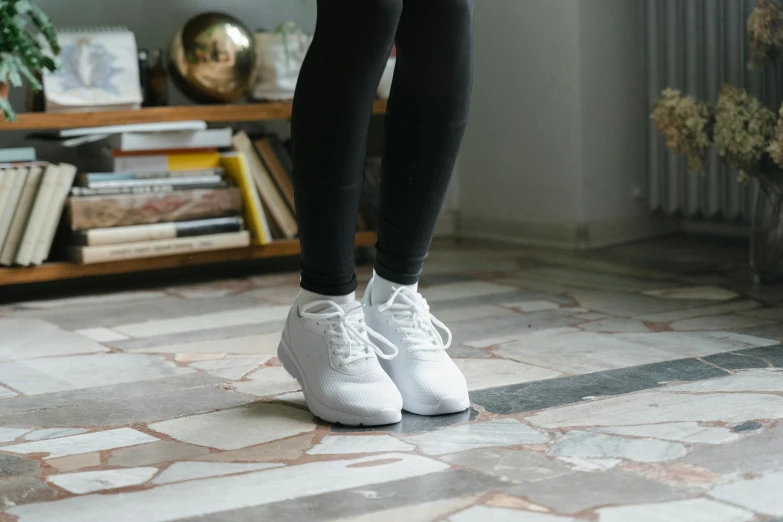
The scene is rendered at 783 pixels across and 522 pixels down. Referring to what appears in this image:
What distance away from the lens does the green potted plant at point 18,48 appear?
2145mm

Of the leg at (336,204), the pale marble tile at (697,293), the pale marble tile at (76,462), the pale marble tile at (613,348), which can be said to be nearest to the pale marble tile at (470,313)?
the pale marble tile at (613,348)

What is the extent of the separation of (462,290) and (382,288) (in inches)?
37.4

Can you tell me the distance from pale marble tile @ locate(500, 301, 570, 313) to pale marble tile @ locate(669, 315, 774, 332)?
26 cm

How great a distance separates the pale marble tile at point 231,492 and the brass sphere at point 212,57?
1.54 m

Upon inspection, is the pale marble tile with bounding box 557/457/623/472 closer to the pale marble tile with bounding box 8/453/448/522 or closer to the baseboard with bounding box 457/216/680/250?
the pale marble tile with bounding box 8/453/448/522

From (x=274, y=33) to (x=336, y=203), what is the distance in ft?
4.77

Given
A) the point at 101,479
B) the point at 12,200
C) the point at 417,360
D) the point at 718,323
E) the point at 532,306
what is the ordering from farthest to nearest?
the point at 12,200 → the point at 532,306 → the point at 718,323 → the point at 417,360 → the point at 101,479

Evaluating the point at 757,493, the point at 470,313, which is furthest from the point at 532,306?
the point at 757,493

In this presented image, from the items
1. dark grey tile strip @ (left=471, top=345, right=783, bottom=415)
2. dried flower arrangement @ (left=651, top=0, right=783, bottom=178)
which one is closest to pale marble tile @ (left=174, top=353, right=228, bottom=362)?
dark grey tile strip @ (left=471, top=345, right=783, bottom=415)

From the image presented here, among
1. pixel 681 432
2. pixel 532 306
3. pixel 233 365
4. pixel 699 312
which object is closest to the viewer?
pixel 681 432

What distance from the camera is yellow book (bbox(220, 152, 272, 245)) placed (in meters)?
2.52

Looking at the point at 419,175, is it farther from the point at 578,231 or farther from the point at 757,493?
the point at 578,231

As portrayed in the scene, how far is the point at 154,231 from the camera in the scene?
2.40m

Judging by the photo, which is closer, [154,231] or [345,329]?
[345,329]
